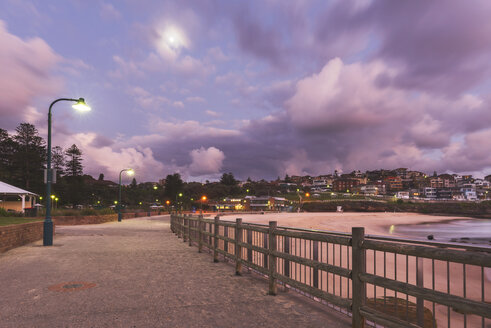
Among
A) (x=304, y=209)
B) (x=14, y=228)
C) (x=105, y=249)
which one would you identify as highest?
(x=14, y=228)

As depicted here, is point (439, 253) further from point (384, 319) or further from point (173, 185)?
point (173, 185)

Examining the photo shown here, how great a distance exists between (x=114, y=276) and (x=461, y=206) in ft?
545

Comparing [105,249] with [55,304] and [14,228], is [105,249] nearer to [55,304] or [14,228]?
[14,228]

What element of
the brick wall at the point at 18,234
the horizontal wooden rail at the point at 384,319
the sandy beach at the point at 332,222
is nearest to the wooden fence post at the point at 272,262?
the horizontal wooden rail at the point at 384,319

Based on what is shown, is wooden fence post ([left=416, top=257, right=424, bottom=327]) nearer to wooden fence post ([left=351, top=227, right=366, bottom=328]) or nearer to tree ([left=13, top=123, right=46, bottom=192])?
wooden fence post ([left=351, top=227, right=366, bottom=328])

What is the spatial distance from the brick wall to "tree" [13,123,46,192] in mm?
69379

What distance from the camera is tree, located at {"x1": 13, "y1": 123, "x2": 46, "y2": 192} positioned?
7438cm

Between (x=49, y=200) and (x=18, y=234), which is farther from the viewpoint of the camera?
(x=49, y=200)

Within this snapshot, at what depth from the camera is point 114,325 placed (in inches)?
189

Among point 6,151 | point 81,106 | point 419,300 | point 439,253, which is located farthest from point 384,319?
point 6,151

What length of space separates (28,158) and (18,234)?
72.7 metres

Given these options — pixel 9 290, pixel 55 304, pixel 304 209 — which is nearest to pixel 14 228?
pixel 9 290

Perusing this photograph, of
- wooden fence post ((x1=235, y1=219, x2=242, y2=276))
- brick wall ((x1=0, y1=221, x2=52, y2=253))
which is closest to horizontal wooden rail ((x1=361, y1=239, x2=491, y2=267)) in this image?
wooden fence post ((x1=235, y1=219, x2=242, y2=276))

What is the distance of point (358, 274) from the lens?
4.33m
